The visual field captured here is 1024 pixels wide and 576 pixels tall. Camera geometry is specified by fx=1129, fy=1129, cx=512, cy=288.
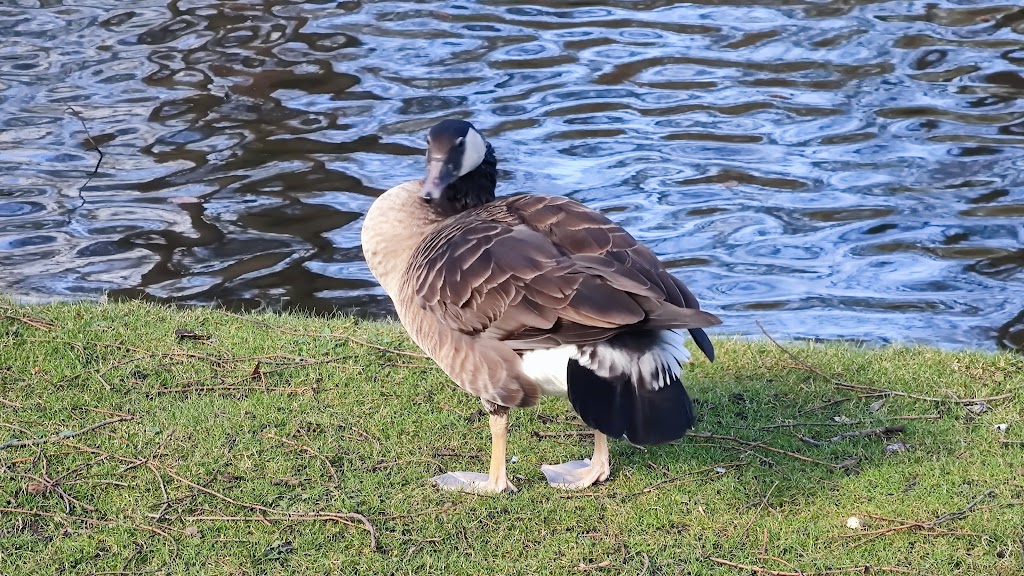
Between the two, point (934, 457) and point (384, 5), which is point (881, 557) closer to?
point (934, 457)

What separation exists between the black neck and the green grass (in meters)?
0.96

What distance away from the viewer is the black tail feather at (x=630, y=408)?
12.7 ft

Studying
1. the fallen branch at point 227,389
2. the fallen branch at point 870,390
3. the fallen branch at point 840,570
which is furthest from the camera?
the fallen branch at point 227,389

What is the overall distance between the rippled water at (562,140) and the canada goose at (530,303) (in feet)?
9.59

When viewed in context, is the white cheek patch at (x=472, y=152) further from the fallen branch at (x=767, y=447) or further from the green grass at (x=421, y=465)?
the fallen branch at (x=767, y=447)

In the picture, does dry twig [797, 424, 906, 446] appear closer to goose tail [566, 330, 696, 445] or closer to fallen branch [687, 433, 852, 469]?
fallen branch [687, 433, 852, 469]

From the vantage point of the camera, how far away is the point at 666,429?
3.88 m

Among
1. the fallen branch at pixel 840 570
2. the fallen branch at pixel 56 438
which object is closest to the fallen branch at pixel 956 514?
the fallen branch at pixel 840 570

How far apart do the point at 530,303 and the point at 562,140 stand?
670 centimetres

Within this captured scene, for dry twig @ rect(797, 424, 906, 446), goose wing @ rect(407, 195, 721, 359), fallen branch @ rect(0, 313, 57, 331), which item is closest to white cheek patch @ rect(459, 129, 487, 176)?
goose wing @ rect(407, 195, 721, 359)

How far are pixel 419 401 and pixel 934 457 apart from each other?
2292 millimetres

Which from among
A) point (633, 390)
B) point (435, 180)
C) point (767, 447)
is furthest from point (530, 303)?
point (767, 447)

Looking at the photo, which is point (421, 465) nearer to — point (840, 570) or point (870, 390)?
point (840, 570)

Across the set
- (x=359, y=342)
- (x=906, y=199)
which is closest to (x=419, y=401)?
(x=359, y=342)
